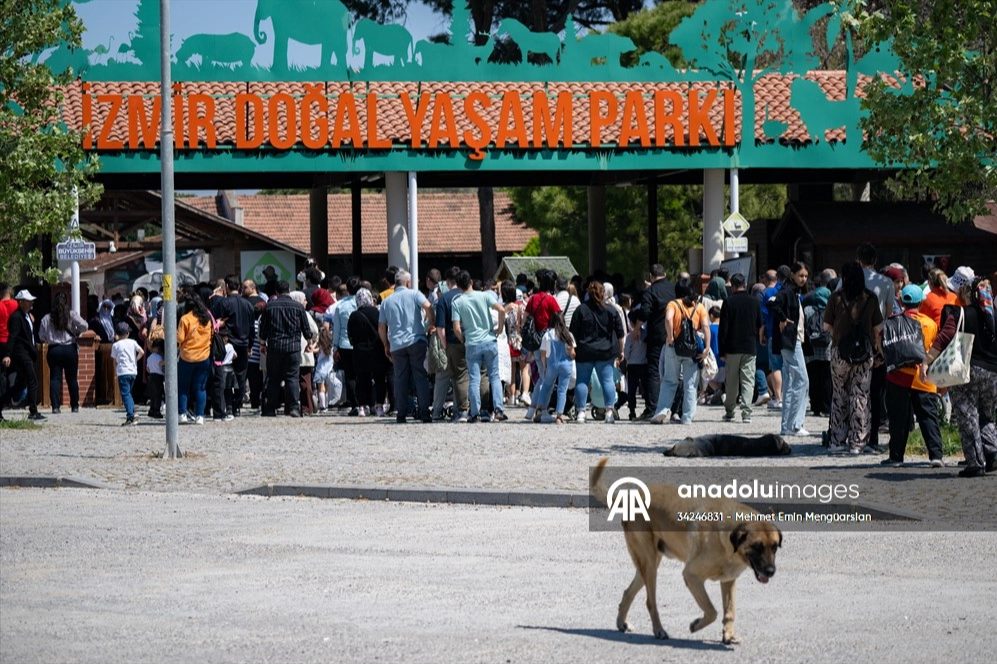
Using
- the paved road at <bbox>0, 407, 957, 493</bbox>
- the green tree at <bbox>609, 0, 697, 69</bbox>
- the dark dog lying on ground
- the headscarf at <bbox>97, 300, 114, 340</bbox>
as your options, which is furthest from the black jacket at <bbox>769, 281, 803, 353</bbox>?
the green tree at <bbox>609, 0, 697, 69</bbox>

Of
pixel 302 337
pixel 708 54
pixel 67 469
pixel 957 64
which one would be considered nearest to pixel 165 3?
pixel 67 469

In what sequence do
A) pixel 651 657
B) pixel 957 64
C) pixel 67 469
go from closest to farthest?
pixel 651 657 < pixel 67 469 < pixel 957 64

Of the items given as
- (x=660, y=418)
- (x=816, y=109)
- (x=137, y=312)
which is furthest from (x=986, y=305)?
(x=816, y=109)

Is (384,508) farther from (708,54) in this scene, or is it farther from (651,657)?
(708,54)

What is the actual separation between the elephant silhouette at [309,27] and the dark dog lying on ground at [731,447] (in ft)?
57.3

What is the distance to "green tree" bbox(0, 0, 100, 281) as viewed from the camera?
20.1m

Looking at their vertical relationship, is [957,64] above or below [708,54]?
below

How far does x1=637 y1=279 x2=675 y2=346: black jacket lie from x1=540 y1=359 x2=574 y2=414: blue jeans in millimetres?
1240

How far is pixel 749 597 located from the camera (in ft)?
27.4

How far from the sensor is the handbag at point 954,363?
41.0ft

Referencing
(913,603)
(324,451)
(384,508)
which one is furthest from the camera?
(324,451)

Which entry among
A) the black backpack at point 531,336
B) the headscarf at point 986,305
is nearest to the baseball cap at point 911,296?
the headscarf at point 986,305

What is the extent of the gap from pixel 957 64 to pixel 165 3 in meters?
8.78

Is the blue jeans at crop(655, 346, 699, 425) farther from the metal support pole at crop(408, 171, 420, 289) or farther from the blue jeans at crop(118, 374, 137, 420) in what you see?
the metal support pole at crop(408, 171, 420, 289)
